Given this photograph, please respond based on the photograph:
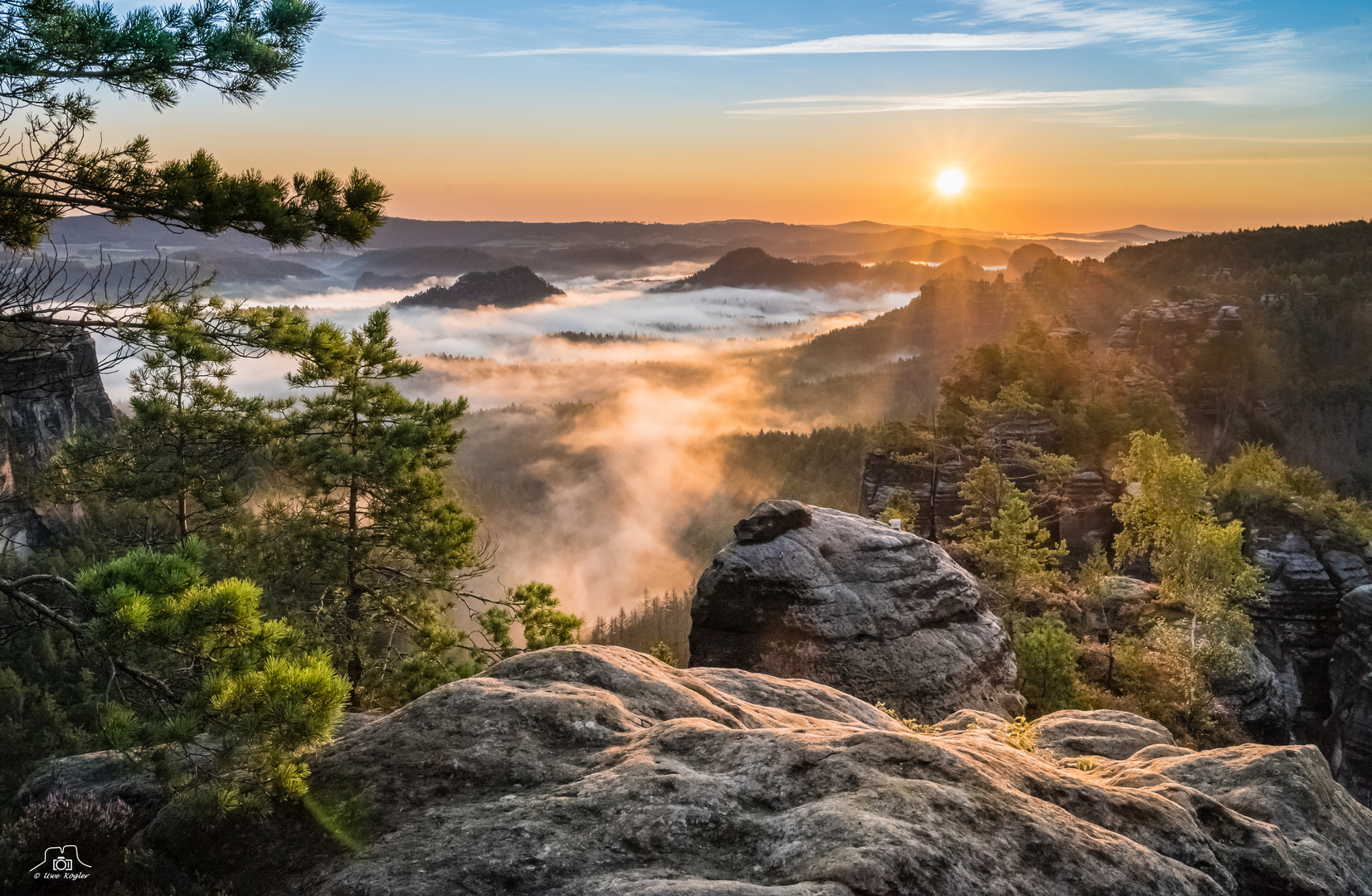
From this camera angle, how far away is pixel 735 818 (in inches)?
316

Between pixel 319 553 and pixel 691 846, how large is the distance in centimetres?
1905

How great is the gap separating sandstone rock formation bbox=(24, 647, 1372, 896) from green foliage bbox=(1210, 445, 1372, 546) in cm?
4183

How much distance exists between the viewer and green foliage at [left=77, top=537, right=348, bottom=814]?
785 cm

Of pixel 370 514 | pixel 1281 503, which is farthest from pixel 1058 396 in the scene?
pixel 370 514

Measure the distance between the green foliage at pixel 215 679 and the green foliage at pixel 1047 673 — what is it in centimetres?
2915

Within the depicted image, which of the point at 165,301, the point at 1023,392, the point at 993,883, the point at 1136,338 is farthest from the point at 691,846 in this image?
the point at 1136,338

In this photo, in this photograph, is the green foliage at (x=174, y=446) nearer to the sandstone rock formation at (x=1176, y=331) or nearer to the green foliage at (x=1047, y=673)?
the green foliage at (x=1047, y=673)

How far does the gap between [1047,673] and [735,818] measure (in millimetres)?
27470

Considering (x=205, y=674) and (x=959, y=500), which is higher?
(x=205, y=674)

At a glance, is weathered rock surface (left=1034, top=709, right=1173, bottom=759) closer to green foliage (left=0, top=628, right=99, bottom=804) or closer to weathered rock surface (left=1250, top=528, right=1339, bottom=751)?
weathered rock surface (left=1250, top=528, right=1339, bottom=751)

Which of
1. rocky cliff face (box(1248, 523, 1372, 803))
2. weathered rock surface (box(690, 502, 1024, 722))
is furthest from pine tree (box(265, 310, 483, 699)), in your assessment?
rocky cliff face (box(1248, 523, 1372, 803))

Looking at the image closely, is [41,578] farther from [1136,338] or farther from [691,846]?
[1136,338]

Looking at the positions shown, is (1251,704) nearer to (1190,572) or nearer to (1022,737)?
(1190,572)

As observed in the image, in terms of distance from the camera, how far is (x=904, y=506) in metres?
53.2
